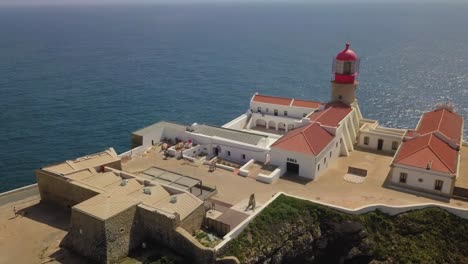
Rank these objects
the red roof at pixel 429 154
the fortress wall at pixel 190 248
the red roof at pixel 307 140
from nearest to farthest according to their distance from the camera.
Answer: the fortress wall at pixel 190 248, the red roof at pixel 429 154, the red roof at pixel 307 140

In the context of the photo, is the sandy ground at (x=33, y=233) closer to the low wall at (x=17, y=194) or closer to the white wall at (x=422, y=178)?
the low wall at (x=17, y=194)

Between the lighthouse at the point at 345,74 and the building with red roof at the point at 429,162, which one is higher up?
the lighthouse at the point at 345,74

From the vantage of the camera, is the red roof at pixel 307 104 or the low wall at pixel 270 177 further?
the red roof at pixel 307 104

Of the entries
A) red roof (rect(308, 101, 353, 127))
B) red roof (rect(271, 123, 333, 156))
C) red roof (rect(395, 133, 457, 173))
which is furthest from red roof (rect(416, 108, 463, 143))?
red roof (rect(271, 123, 333, 156))

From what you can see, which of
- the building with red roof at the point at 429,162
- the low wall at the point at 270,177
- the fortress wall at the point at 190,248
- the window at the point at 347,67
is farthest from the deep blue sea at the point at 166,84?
the building with red roof at the point at 429,162

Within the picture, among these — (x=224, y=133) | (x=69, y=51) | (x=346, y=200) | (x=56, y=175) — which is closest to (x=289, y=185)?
(x=346, y=200)

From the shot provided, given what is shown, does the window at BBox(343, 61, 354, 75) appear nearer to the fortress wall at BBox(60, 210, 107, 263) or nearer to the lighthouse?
the lighthouse

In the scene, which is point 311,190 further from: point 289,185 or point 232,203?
point 232,203
